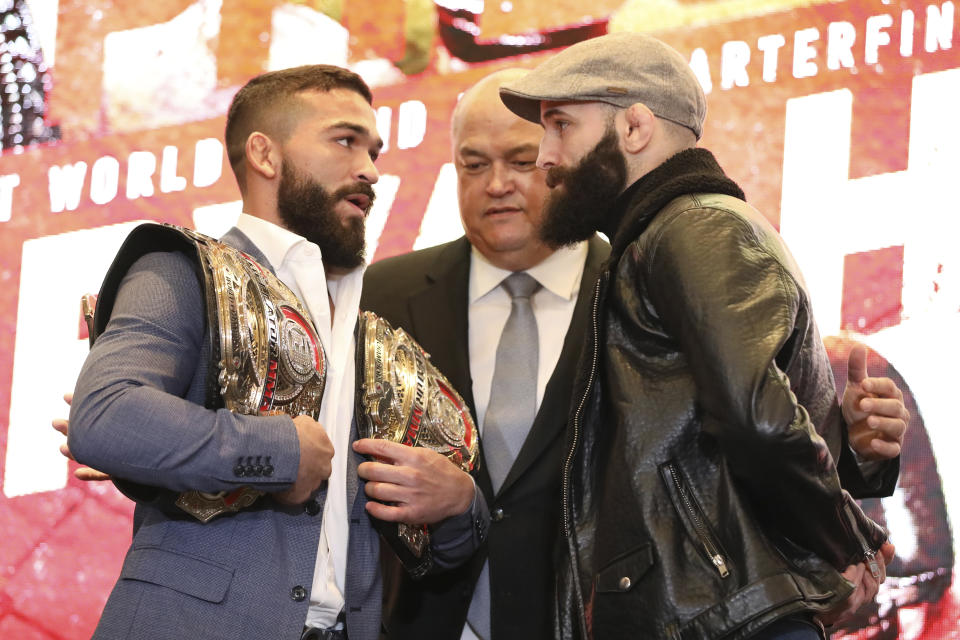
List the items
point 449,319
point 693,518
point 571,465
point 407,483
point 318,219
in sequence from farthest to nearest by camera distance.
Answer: point 449,319, point 318,219, point 407,483, point 571,465, point 693,518

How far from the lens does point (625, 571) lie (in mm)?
1850

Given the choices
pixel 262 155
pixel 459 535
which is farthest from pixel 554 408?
pixel 262 155

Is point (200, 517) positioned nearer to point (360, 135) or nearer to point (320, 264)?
point (320, 264)

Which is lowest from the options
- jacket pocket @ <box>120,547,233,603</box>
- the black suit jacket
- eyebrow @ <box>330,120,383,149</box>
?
the black suit jacket

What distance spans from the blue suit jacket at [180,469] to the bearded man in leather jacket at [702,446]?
1.70ft

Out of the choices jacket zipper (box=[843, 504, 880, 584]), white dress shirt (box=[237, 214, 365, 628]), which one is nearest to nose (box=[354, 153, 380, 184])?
white dress shirt (box=[237, 214, 365, 628])

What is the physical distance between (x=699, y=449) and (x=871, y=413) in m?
0.60

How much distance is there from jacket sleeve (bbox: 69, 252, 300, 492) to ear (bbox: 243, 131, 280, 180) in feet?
2.04

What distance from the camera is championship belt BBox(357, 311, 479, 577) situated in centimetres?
220

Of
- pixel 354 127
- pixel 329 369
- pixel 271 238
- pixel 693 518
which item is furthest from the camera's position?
pixel 354 127

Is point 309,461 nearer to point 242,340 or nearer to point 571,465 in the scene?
point 242,340

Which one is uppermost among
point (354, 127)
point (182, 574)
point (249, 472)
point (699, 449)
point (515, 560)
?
point (354, 127)

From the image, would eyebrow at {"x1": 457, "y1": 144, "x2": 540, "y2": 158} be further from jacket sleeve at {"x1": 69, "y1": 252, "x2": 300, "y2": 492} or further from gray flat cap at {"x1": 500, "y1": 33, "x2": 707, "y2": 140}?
jacket sleeve at {"x1": 69, "y1": 252, "x2": 300, "y2": 492}

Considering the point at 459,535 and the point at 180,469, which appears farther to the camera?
the point at 459,535
